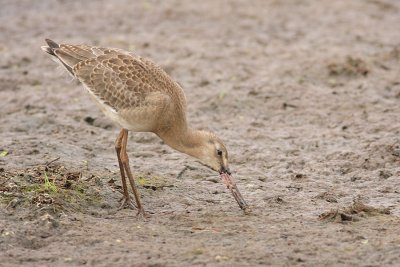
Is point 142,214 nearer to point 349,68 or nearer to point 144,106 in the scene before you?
point 144,106

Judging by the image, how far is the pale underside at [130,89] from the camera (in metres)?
8.52

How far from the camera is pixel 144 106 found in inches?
335

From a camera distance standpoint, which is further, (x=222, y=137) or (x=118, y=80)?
(x=222, y=137)

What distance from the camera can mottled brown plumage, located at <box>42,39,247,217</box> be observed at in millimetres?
8523

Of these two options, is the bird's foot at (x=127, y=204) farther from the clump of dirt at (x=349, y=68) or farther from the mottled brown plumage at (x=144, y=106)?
the clump of dirt at (x=349, y=68)

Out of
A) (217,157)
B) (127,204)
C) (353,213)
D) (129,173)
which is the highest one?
(217,157)

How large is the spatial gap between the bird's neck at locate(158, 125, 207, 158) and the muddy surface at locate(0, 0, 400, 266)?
53 centimetres

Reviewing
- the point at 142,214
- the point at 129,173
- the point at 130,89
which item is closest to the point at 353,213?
the point at 142,214

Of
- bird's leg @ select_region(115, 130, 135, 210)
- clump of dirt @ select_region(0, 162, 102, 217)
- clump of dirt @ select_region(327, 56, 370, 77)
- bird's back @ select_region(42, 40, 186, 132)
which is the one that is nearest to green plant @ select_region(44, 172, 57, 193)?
clump of dirt @ select_region(0, 162, 102, 217)

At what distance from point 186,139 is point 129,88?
746 millimetres

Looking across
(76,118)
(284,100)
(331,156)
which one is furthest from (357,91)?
(76,118)

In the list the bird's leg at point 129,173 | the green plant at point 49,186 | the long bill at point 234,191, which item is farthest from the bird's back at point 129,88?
the green plant at point 49,186

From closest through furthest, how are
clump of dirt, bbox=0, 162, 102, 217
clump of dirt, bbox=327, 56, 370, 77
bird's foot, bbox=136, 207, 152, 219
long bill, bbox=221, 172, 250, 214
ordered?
clump of dirt, bbox=0, 162, 102, 217 → bird's foot, bbox=136, 207, 152, 219 → long bill, bbox=221, 172, 250, 214 → clump of dirt, bbox=327, 56, 370, 77

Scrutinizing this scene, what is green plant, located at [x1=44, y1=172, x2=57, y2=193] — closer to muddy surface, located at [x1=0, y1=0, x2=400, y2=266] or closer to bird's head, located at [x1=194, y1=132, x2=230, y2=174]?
muddy surface, located at [x1=0, y1=0, x2=400, y2=266]
